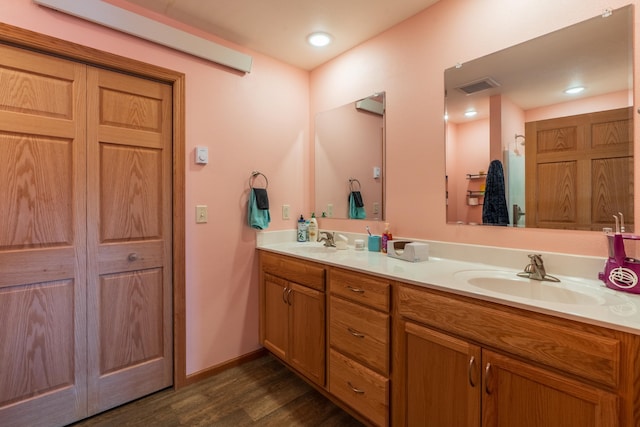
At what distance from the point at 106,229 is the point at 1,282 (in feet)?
1.59

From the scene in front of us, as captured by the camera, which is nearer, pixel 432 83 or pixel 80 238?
pixel 80 238

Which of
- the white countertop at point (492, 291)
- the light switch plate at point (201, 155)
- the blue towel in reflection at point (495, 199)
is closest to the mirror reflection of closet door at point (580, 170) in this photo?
the blue towel in reflection at point (495, 199)

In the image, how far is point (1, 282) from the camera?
1466 millimetres

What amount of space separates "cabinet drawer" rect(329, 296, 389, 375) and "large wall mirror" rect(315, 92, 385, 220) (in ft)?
2.56

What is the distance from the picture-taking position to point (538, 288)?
1286mm

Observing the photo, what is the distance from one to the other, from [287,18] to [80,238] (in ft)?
5.88

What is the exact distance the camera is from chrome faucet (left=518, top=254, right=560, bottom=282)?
1.31 m

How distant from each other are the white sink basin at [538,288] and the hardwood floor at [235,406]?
1034mm

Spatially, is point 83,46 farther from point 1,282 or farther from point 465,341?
point 465,341

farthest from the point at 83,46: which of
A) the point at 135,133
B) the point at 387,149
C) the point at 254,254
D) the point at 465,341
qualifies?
the point at 465,341

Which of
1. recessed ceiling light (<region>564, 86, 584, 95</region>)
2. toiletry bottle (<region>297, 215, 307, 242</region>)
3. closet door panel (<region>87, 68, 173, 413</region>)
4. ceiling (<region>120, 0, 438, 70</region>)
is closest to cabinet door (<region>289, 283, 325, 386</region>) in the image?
toiletry bottle (<region>297, 215, 307, 242</region>)

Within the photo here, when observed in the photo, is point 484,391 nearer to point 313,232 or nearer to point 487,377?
point 487,377

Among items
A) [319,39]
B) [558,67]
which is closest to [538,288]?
[558,67]

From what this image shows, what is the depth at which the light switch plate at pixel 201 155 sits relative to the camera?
2.01m
